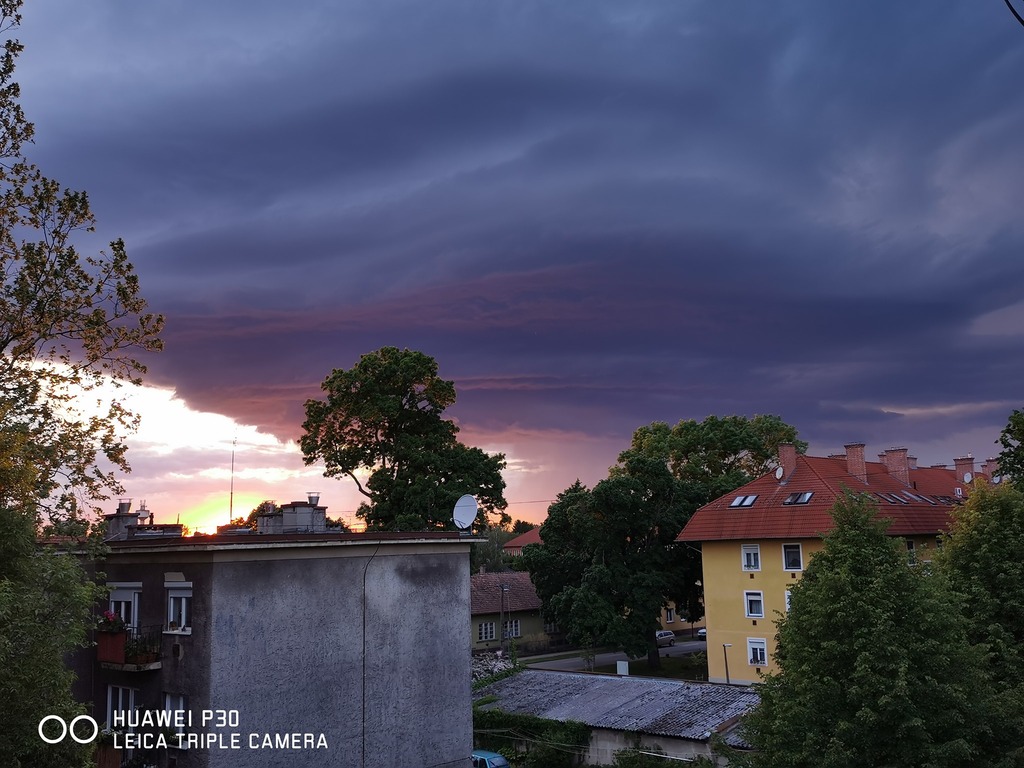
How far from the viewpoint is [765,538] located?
47531mm

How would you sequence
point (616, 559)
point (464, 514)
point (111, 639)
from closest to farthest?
point (111, 639) < point (464, 514) < point (616, 559)

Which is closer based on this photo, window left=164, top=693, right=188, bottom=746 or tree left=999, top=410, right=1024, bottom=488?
window left=164, top=693, right=188, bottom=746

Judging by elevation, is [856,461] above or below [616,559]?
above

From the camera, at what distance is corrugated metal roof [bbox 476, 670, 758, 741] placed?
34.3m

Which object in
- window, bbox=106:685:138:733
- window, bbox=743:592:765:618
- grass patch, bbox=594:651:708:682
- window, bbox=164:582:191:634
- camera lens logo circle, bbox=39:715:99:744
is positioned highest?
window, bbox=164:582:191:634

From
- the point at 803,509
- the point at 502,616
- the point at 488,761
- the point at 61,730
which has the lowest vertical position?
the point at 488,761

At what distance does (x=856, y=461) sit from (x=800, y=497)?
807 centimetres

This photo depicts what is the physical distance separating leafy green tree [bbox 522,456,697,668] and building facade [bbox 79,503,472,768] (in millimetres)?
25159

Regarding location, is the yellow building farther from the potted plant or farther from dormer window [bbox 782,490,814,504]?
the potted plant

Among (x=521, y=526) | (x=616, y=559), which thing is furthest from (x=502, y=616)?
(x=521, y=526)

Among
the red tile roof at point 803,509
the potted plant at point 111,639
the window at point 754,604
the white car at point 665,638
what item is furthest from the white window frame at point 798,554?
the potted plant at point 111,639

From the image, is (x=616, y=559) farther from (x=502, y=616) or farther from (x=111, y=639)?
(x=111, y=639)

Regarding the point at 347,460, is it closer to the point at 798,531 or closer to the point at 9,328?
the point at 798,531

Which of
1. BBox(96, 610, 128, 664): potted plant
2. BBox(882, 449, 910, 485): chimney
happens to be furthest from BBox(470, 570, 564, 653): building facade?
BBox(96, 610, 128, 664): potted plant
